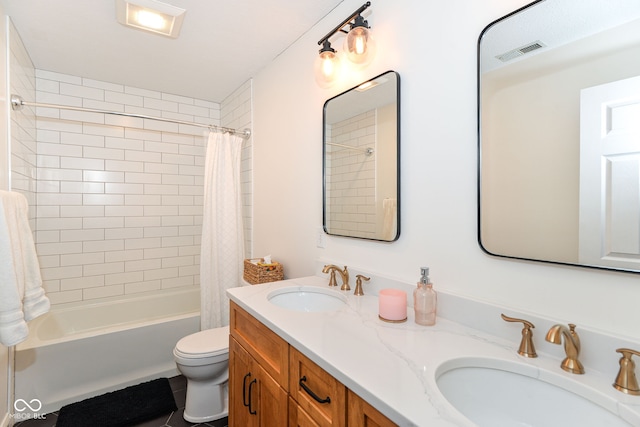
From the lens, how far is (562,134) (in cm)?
88

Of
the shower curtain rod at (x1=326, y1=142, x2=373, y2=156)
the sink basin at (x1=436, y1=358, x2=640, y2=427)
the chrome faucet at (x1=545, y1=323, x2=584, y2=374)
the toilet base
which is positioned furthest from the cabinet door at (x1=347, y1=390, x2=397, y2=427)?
the toilet base

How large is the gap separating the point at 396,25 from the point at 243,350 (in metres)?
1.60

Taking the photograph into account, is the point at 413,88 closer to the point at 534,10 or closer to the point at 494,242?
the point at 534,10

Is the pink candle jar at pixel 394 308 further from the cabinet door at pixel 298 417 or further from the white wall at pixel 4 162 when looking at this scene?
the white wall at pixel 4 162

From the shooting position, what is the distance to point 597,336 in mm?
792

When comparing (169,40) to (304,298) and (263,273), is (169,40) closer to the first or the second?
(263,273)

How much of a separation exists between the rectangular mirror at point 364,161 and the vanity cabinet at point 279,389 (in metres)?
0.66

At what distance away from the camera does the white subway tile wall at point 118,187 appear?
2.60 m

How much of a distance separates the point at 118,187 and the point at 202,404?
6.68 ft

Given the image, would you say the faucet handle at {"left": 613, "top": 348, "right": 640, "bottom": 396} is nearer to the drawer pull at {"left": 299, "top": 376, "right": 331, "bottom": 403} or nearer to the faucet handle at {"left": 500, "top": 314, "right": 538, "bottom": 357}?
the faucet handle at {"left": 500, "top": 314, "right": 538, "bottom": 357}

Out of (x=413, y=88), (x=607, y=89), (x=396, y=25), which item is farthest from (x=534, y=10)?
(x=396, y=25)

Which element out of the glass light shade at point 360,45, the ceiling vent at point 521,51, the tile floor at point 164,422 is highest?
the glass light shade at point 360,45

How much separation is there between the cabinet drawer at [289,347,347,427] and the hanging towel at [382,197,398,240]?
2.13 ft

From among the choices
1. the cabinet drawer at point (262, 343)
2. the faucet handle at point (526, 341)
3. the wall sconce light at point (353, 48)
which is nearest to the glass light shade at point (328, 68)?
the wall sconce light at point (353, 48)
